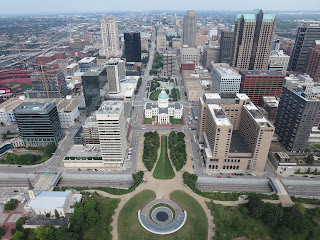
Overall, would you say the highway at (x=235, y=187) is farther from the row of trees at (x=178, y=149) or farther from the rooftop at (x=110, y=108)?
the rooftop at (x=110, y=108)

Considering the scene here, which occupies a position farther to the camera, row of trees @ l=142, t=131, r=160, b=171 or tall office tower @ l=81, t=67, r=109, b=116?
tall office tower @ l=81, t=67, r=109, b=116

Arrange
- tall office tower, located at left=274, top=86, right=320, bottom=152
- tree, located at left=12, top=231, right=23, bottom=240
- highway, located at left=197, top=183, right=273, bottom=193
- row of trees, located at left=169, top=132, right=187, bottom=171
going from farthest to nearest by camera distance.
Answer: row of trees, located at left=169, top=132, right=187, bottom=171 → tall office tower, located at left=274, top=86, right=320, bottom=152 → highway, located at left=197, top=183, right=273, bottom=193 → tree, located at left=12, top=231, right=23, bottom=240

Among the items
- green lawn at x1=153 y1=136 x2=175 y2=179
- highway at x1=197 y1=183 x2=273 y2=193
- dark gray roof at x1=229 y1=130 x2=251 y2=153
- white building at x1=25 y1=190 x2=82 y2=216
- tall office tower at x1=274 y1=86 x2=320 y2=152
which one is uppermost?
tall office tower at x1=274 y1=86 x2=320 y2=152

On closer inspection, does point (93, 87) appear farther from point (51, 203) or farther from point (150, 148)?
point (51, 203)

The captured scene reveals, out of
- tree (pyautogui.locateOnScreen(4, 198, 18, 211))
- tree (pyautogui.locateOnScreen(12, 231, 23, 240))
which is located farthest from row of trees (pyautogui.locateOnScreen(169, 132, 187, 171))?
tree (pyautogui.locateOnScreen(4, 198, 18, 211))

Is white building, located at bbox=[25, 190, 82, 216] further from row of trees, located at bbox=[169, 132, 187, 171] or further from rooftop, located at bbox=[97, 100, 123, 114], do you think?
row of trees, located at bbox=[169, 132, 187, 171]

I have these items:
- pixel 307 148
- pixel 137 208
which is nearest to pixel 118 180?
pixel 137 208

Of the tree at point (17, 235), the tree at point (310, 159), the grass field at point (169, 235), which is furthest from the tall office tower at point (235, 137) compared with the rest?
the tree at point (17, 235)
